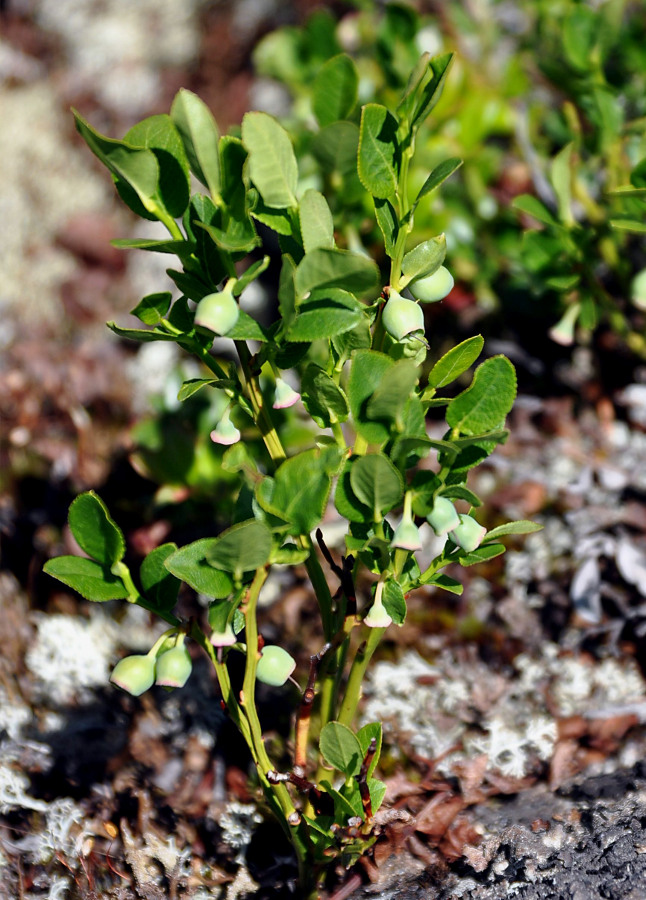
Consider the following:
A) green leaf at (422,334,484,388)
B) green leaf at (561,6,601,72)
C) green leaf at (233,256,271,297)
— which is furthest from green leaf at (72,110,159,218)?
green leaf at (561,6,601,72)

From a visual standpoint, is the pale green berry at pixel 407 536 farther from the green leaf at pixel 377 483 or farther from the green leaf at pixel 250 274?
the green leaf at pixel 250 274

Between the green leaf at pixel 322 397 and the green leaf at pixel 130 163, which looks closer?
the green leaf at pixel 130 163

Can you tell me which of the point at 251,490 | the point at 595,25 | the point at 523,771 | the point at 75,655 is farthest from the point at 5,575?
the point at 595,25

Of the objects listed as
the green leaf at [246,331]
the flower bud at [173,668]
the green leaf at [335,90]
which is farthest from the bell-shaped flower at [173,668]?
Answer: the green leaf at [335,90]

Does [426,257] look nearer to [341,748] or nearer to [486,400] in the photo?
[486,400]

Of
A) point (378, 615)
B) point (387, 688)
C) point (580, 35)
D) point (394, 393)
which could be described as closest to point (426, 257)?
point (394, 393)

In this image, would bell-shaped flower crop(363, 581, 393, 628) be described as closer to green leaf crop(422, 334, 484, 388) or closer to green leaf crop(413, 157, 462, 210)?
green leaf crop(422, 334, 484, 388)

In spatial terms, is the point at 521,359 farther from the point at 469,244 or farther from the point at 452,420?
the point at 452,420
